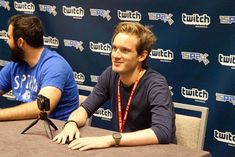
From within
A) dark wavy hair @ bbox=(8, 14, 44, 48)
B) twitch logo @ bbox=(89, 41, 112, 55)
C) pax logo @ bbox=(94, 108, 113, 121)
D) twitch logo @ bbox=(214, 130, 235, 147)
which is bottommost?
twitch logo @ bbox=(214, 130, 235, 147)

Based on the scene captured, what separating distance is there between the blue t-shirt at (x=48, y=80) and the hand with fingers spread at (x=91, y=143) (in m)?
0.82

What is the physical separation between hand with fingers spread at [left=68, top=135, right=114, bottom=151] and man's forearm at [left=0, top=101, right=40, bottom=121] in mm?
574

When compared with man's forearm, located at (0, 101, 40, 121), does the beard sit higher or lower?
higher

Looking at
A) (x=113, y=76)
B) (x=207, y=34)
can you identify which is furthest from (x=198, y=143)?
(x=207, y=34)

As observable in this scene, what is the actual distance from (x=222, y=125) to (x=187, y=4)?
995mm

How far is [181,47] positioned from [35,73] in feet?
4.10

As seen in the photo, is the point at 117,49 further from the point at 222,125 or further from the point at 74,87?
the point at 222,125

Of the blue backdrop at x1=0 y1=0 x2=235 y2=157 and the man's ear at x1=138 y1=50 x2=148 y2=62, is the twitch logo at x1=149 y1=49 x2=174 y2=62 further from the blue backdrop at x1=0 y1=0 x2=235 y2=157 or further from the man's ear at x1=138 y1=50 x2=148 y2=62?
the man's ear at x1=138 y1=50 x2=148 y2=62

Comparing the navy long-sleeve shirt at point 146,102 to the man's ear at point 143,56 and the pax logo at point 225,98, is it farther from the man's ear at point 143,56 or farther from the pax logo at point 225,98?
the pax logo at point 225,98

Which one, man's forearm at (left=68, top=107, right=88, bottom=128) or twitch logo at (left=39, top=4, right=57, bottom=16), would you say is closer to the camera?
man's forearm at (left=68, top=107, right=88, bottom=128)

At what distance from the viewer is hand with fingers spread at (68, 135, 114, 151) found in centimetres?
181

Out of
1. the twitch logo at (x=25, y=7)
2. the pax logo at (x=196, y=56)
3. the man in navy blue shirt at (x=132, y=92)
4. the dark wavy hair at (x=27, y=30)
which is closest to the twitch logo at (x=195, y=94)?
the pax logo at (x=196, y=56)

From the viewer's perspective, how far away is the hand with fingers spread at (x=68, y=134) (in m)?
1.91

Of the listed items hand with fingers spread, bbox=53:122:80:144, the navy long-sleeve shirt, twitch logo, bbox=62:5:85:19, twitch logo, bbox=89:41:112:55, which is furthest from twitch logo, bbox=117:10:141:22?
hand with fingers spread, bbox=53:122:80:144
